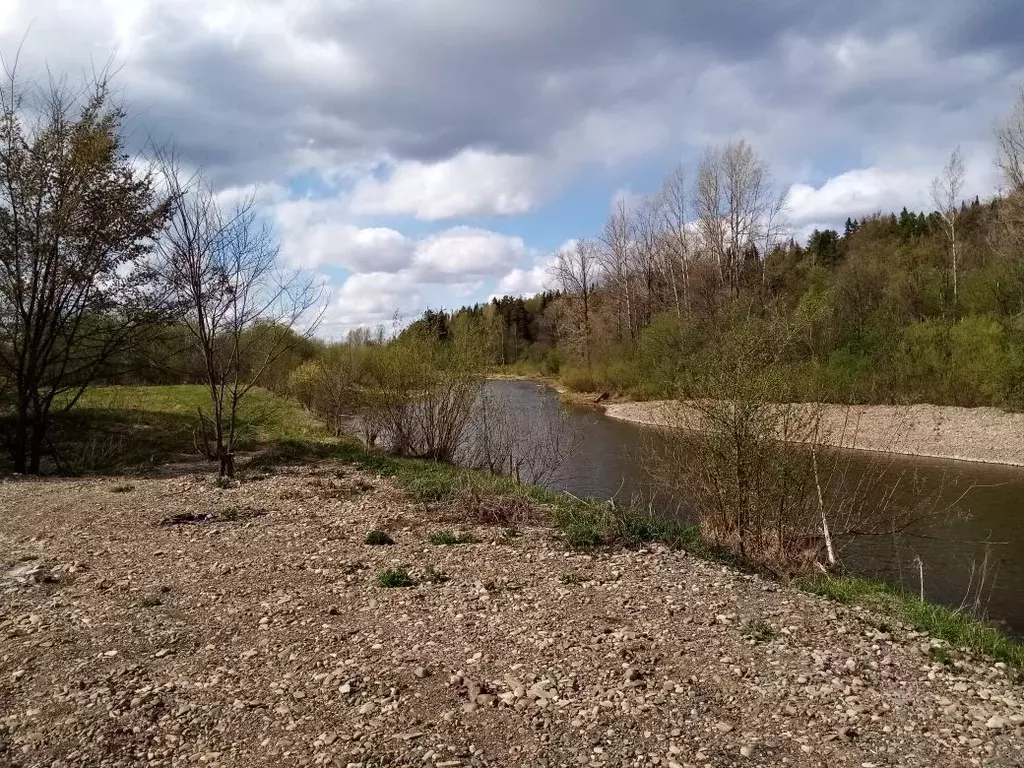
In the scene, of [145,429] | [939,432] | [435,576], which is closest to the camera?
[435,576]

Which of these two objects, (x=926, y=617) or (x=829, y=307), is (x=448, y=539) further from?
(x=829, y=307)

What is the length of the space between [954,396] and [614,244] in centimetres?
2689

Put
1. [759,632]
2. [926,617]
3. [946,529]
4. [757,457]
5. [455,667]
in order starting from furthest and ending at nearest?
[946,529] → [757,457] → [926,617] → [759,632] → [455,667]

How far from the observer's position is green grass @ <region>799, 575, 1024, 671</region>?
5.54 m

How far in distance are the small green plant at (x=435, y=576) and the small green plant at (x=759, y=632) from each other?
2.80 m

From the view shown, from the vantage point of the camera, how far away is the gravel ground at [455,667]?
12.8 feet

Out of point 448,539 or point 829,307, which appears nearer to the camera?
point 448,539

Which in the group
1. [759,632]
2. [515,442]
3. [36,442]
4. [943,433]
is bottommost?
[943,433]

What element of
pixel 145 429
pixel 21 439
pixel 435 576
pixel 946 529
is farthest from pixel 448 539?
pixel 145 429

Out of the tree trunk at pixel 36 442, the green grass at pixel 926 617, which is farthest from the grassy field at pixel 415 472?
the tree trunk at pixel 36 442

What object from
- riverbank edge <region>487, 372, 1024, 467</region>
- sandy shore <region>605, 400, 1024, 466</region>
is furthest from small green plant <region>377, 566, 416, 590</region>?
sandy shore <region>605, 400, 1024, 466</region>

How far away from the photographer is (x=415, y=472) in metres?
12.7

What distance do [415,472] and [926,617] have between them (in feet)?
28.0

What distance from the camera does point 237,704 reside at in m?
4.31
